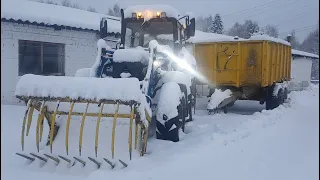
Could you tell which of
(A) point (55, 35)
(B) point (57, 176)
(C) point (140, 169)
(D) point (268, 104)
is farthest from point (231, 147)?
(A) point (55, 35)

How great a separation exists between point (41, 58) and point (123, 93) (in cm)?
817

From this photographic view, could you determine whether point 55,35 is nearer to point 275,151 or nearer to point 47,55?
point 47,55

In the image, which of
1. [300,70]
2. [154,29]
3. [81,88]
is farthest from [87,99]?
[300,70]

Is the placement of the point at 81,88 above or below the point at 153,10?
below

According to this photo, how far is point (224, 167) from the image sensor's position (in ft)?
14.3

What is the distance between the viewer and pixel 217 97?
979 cm

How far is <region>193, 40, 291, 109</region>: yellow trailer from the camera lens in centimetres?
975

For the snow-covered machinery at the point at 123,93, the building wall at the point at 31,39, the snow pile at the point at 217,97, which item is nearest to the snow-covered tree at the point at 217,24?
the building wall at the point at 31,39

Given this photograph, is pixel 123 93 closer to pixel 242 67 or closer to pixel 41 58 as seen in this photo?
pixel 242 67

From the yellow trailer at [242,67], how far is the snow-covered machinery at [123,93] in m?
2.45

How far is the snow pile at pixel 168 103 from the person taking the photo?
5.33 meters

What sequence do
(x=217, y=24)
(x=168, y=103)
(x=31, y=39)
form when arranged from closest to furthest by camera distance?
(x=168, y=103), (x=31, y=39), (x=217, y=24)

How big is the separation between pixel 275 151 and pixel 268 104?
552 centimetres

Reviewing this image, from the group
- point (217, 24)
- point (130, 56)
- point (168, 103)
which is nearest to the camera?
point (168, 103)
